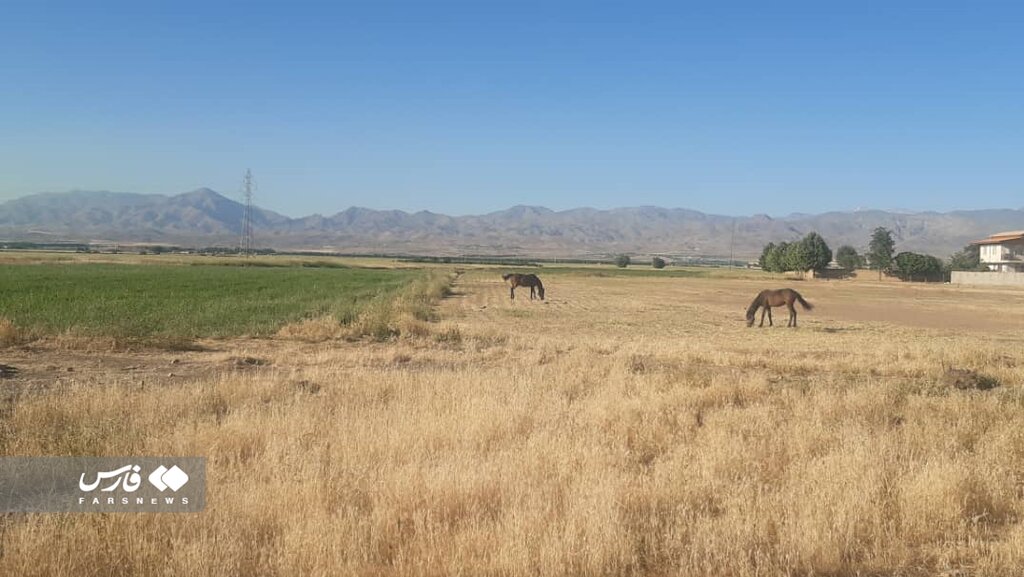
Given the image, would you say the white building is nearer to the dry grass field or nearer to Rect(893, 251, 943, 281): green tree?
Rect(893, 251, 943, 281): green tree

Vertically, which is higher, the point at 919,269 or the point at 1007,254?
the point at 1007,254

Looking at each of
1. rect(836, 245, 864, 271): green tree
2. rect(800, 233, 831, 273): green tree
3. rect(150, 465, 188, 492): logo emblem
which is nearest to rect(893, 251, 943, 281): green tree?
rect(800, 233, 831, 273): green tree

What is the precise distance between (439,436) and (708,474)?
3163mm

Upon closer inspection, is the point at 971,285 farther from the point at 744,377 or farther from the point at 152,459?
the point at 152,459

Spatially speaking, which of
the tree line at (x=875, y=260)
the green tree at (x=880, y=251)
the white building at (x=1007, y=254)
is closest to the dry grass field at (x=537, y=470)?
the tree line at (x=875, y=260)

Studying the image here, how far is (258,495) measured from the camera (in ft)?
20.6

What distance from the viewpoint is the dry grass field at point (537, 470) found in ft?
17.6

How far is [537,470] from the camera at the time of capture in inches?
285

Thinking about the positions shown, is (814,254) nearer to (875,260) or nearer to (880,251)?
(875,260)

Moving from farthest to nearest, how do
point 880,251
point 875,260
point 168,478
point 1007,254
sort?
point 880,251 < point 875,260 < point 1007,254 < point 168,478

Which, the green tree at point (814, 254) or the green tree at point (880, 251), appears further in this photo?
the green tree at point (880, 251)

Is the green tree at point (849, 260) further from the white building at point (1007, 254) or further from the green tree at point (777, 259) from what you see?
the white building at point (1007, 254)

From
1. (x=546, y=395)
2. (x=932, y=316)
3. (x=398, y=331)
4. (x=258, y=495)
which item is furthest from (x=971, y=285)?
(x=258, y=495)

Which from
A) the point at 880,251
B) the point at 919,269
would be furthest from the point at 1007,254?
the point at 880,251
